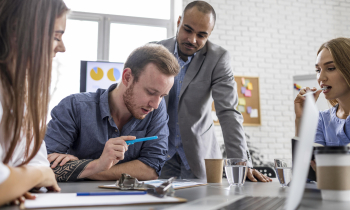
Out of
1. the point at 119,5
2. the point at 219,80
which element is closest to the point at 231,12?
the point at 119,5

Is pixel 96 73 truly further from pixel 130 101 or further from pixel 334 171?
pixel 334 171

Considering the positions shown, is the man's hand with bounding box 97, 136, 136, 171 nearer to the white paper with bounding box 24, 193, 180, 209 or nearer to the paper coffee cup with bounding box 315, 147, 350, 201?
the white paper with bounding box 24, 193, 180, 209

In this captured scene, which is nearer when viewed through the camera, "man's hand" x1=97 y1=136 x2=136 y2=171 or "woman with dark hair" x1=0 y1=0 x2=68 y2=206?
"woman with dark hair" x1=0 y1=0 x2=68 y2=206

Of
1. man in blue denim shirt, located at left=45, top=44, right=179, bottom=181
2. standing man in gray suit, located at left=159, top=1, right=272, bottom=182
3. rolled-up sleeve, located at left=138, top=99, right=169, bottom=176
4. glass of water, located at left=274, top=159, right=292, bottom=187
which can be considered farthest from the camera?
standing man in gray suit, located at left=159, top=1, right=272, bottom=182

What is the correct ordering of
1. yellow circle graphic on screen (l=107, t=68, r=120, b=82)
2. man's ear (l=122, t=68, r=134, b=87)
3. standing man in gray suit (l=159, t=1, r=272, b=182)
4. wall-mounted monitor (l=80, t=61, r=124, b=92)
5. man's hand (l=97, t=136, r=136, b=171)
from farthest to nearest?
yellow circle graphic on screen (l=107, t=68, r=120, b=82), wall-mounted monitor (l=80, t=61, r=124, b=92), standing man in gray suit (l=159, t=1, r=272, b=182), man's ear (l=122, t=68, r=134, b=87), man's hand (l=97, t=136, r=136, b=171)

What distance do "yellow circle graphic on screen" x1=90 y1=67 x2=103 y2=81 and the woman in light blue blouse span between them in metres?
1.86

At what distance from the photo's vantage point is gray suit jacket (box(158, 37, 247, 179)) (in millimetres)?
1866

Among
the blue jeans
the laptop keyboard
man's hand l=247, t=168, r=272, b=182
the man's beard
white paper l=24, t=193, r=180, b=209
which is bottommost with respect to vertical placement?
the blue jeans

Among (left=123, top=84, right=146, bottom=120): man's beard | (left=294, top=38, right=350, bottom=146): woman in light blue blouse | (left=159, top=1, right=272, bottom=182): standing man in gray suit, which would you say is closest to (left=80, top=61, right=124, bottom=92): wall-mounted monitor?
(left=159, top=1, right=272, bottom=182): standing man in gray suit

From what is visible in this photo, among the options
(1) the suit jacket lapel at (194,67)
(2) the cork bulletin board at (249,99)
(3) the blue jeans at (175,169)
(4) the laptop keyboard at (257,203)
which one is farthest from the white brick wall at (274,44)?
(4) the laptop keyboard at (257,203)

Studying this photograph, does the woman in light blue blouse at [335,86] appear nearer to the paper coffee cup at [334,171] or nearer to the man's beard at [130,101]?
the man's beard at [130,101]

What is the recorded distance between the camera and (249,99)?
14.6ft

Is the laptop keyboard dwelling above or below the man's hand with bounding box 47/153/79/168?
below

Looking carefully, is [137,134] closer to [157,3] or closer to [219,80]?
[219,80]
